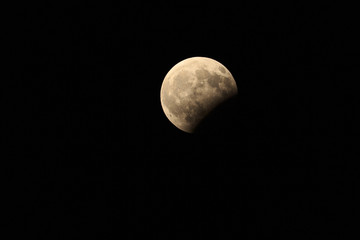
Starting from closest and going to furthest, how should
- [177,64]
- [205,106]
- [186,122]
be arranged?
1. [205,106]
2. [186,122]
3. [177,64]

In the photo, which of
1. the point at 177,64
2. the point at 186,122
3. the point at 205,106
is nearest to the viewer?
the point at 205,106

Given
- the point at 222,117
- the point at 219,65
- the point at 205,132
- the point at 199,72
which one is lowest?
the point at 205,132

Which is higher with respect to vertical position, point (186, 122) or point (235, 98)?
point (235, 98)

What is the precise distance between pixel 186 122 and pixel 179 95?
1.61ft

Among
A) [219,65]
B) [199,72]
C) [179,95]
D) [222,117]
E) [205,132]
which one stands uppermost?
[219,65]

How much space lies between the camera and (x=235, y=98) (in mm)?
3713

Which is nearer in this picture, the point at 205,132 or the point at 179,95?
the point at 179,95

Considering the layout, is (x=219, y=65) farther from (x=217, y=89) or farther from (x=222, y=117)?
(x=222, y=117)

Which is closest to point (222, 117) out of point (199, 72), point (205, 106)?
point (205, 106)

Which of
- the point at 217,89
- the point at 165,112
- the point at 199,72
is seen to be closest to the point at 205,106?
the point at 217,89

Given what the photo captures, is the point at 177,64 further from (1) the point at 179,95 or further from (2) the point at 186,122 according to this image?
(2) the point at 186,122

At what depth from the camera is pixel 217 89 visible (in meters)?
3.46

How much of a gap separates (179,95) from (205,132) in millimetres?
810

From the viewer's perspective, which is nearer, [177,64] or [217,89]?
[217,89]
